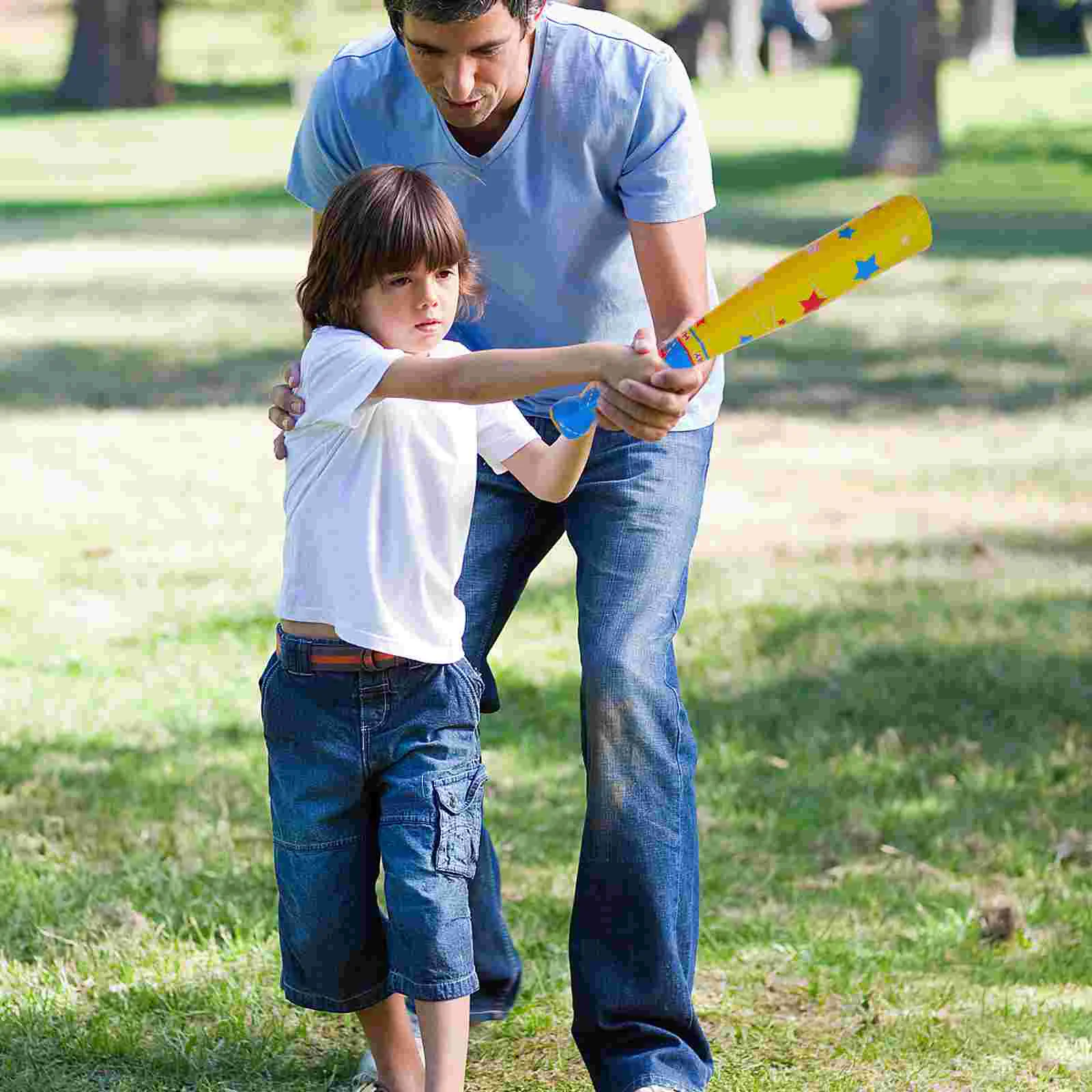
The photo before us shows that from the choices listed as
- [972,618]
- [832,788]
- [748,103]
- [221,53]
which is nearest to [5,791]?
[832,788]

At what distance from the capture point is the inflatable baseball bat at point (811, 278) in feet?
8.80

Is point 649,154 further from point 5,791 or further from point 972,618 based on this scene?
point 972,618

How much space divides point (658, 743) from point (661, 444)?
0.51 metres

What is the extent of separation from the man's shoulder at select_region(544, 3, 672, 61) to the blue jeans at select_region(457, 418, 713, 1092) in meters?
0.64

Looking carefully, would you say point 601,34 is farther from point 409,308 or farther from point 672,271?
point 409,308

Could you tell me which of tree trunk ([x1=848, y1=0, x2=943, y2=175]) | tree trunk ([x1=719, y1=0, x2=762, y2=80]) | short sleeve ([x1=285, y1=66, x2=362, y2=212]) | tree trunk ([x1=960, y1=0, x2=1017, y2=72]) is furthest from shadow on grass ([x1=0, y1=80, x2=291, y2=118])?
short sleeve ([x1=285, y1=66, x2=362, y2=212])

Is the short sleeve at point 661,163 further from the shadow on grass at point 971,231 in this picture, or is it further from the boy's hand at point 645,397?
the shadow on grass at point 971,231

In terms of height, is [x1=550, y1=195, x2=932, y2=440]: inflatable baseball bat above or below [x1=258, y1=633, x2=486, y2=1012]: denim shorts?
above

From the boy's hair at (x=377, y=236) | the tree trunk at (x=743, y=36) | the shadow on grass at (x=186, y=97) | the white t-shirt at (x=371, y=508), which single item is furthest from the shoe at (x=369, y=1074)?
the tree trunk at (x=743, y=36)

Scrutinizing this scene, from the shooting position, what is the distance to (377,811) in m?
3.18

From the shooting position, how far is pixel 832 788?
5.22 m

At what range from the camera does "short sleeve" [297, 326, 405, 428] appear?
2.95m

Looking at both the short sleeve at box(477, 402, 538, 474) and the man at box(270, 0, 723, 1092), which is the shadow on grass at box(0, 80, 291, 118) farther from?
the short sleeve at box(477, 402, 538, 474)

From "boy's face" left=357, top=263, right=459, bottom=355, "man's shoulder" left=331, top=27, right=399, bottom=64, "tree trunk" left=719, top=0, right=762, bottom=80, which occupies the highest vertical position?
"tree trunk" left=719, top=0, right=762, bottom=80
